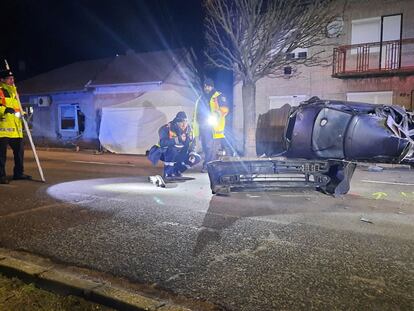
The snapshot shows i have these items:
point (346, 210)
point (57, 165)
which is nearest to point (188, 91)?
point (57, 165)

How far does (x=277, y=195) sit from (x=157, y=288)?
439cm

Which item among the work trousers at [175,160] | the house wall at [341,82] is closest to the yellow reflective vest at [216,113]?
the work trousers at [175,160]

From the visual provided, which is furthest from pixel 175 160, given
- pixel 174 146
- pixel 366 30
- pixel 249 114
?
pixel 366 30

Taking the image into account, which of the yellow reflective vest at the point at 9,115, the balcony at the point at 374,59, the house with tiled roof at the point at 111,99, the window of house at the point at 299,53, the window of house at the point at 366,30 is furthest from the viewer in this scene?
the window of house at the point at 299,53

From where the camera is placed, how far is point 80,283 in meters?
3.67

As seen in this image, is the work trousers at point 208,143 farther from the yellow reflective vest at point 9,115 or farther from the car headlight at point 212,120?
the yellow reflective vest at point 9,115

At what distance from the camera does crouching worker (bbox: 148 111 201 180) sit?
9117mm

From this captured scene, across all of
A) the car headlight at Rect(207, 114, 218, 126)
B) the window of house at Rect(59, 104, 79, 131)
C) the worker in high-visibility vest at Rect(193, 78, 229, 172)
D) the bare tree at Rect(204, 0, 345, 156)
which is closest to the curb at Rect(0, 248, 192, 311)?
the worker in high-visibility vest at Rect(193, 78, 229, 172)

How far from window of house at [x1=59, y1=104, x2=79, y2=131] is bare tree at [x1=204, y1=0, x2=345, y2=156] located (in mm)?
10807

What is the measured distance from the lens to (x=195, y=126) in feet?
33.1

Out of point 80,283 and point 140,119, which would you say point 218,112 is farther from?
point 140,119

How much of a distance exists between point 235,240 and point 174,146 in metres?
4.49

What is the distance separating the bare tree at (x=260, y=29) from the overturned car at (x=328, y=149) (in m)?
7.73

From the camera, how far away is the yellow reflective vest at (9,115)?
28.0 ft
